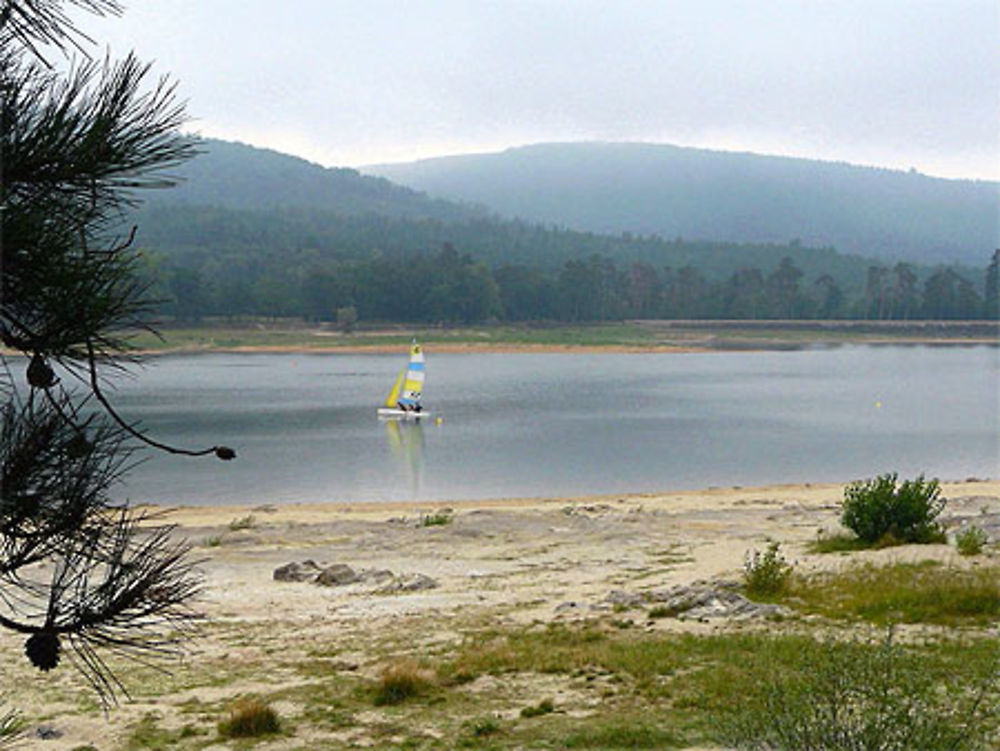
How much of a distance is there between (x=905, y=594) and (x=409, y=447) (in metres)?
25.9

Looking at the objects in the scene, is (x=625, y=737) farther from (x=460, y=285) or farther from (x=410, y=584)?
(x=460, y=285)

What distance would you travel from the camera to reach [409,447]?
3512 centimetres

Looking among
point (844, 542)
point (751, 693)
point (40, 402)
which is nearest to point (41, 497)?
point (40, 402)

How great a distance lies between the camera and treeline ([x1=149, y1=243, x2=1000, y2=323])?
11169 centimetres

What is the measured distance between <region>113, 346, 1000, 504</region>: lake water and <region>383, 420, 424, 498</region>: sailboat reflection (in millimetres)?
88

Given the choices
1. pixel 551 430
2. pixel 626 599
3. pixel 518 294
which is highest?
pixel 518 294

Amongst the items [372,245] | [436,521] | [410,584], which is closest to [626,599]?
[410,584]

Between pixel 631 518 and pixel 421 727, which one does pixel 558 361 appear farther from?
pixel 421 727

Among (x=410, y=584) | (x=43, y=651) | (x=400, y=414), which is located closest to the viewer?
(x=43, y=651)

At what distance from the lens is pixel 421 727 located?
7250mm

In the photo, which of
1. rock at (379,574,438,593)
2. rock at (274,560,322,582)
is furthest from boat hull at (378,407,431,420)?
rock at (379,574,438,593)

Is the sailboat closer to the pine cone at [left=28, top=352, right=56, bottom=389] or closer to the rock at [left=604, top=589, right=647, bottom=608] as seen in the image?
the rock at [left=604, top=589, right=647, bottom=608]

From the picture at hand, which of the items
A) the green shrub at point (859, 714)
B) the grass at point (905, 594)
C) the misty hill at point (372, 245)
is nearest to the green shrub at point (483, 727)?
the green shrub at point (859, 714)

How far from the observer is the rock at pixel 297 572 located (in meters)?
13.8
